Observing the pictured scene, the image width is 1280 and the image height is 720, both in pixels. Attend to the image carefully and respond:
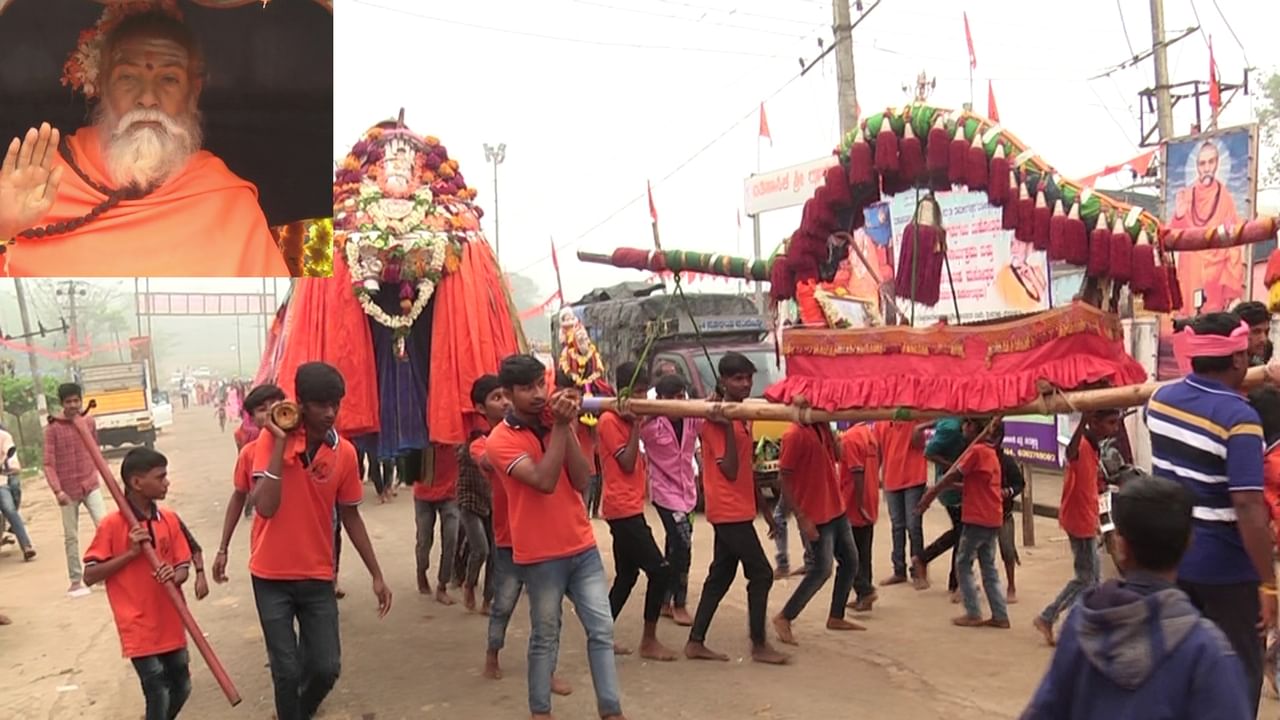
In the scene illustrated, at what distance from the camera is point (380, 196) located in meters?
6.07

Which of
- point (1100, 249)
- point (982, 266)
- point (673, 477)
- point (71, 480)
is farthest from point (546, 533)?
point (982, 266)

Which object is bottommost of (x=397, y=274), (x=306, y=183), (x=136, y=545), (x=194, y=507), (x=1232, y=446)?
(x=194, y=507)

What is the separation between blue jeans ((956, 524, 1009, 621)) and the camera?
630cm

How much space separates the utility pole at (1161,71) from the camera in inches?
600

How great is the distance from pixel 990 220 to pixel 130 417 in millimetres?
20533

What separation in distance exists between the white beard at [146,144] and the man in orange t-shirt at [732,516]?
296cm

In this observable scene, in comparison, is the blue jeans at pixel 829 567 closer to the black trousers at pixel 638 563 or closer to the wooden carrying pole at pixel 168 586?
the black trousers at pixel 638 563

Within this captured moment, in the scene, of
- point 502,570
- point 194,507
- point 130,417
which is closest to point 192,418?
point 130,417

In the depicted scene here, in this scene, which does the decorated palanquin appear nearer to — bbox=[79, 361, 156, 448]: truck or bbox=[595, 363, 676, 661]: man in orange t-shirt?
bbox=[595, 363, 676, 661]: man in orange t-shirt

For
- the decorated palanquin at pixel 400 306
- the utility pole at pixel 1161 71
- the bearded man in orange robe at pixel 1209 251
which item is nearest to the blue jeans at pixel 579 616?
the decorated palanquin at pixel 400 306

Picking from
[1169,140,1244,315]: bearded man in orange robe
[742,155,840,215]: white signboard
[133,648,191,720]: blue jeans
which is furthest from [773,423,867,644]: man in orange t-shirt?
[742,155,840,215]: white signboard

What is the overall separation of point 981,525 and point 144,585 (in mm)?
4699

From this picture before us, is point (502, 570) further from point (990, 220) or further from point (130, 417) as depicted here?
point (130, 417)

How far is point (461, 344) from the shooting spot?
19.9 feet
